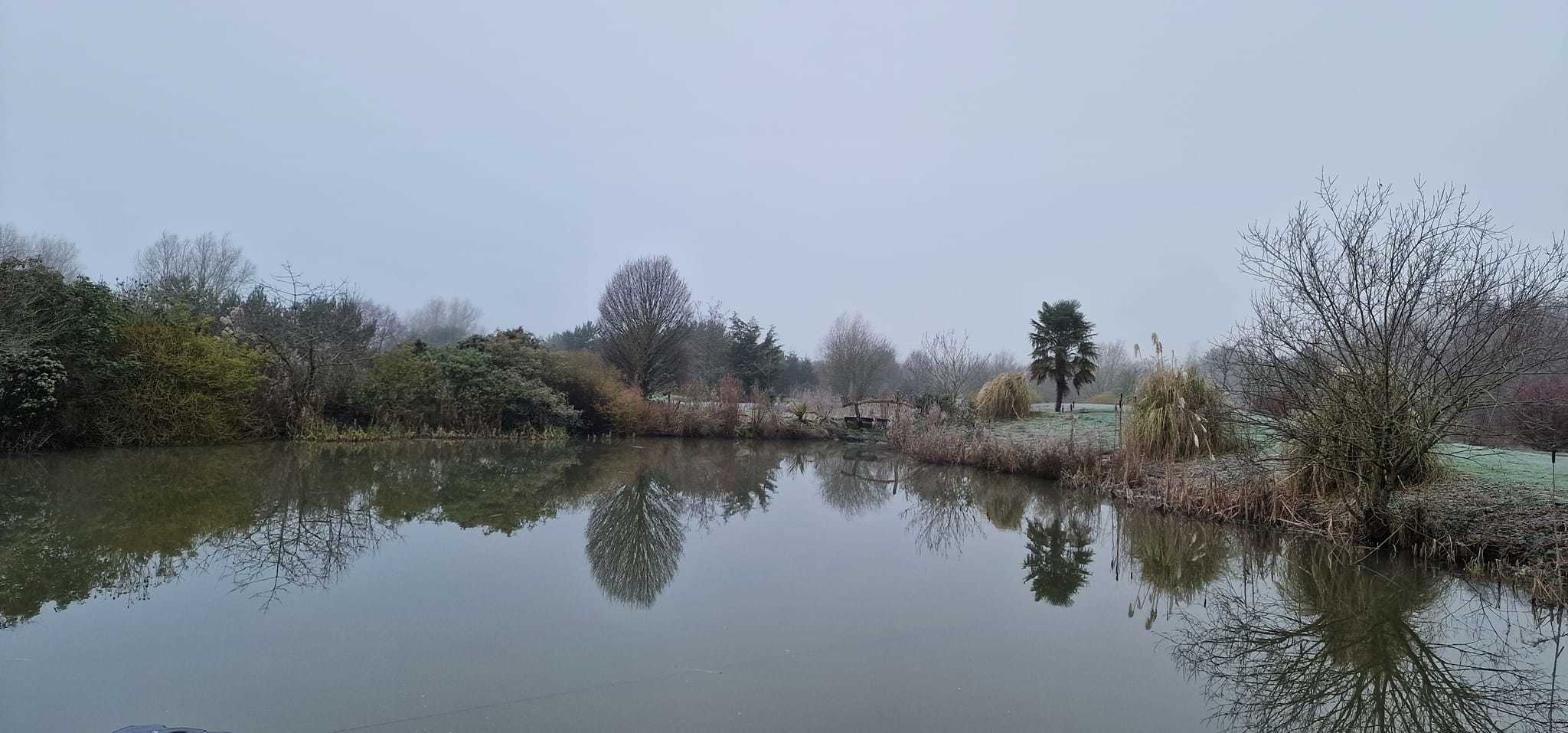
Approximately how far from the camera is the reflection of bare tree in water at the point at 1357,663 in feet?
12.4

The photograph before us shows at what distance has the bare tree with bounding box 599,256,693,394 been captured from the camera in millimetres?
26625

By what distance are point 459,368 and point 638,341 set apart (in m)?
9.00

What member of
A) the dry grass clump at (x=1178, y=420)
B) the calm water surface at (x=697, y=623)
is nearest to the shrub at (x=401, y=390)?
the calm water surface at (x=697, y=623)

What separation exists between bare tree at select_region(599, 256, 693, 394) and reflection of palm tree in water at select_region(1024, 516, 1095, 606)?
62.1ft

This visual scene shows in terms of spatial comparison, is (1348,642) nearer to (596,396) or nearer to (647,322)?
(596,396)

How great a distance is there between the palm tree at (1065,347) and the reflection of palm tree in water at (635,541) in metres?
13.8

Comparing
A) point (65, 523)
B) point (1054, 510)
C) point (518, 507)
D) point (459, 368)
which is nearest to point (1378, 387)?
point (1054, 510)

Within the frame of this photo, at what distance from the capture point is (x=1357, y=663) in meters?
4.41

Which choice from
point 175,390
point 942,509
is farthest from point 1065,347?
point 175,390

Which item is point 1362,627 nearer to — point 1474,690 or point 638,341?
point 1474,690

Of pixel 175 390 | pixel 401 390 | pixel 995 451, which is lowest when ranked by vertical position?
pixel 995 451

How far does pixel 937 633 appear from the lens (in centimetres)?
486

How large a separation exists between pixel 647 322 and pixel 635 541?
1988 cm

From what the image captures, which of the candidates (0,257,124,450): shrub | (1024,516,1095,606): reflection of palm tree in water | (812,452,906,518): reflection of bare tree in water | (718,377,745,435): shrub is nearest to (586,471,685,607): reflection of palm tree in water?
(812,452,906,518): reflection of bare tree in water
